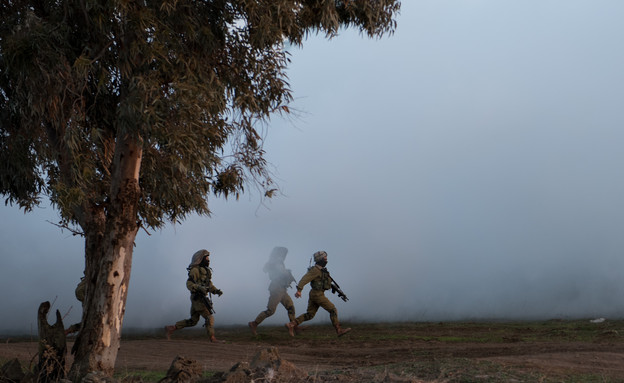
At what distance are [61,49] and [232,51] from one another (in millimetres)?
3074

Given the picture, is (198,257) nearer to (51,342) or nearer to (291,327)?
(291,327)

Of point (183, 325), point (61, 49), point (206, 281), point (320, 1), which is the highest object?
point (320, 1)

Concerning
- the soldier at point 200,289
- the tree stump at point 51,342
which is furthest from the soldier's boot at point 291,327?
the tree stump at point 51,342

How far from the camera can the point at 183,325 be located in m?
18.3

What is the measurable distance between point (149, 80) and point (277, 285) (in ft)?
30.7

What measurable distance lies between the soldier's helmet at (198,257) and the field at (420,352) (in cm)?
204

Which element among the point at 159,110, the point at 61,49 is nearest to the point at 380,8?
the point at 159,110

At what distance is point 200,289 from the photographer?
17859 mm

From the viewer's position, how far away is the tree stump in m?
11.2

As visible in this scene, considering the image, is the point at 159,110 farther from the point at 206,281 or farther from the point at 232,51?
the point at 206,281

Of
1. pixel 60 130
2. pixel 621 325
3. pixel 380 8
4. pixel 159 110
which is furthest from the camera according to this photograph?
pixel 621 325

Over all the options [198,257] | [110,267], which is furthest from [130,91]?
Answer: [198,257]

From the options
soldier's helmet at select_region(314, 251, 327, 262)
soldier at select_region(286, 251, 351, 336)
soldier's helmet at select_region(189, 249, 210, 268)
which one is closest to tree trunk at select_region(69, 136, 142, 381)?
soldier's helmet at select_region(189, 249, 210, 268)

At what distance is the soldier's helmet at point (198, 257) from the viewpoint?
59.4ft
